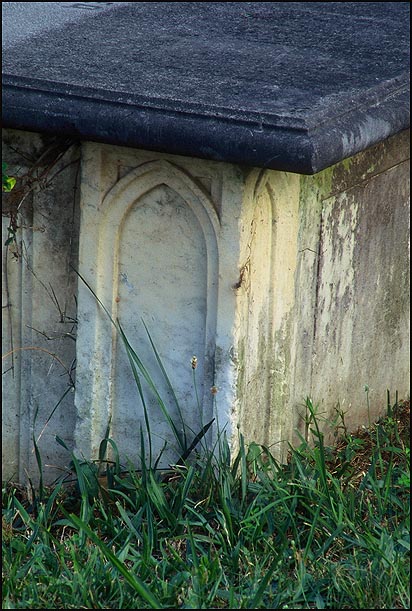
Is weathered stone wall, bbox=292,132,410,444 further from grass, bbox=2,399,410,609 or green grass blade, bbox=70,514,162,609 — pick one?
green grass blade, bbox=70,514,162,609

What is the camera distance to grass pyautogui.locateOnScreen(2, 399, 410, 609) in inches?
124

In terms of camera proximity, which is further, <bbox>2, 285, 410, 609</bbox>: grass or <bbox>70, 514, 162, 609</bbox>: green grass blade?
<bbox>2, 285, 410, 609</bbox>: grass

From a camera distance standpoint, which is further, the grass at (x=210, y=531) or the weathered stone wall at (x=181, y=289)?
the weathered stone wall at (x=181, y=289)

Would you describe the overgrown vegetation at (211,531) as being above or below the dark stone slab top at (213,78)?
below

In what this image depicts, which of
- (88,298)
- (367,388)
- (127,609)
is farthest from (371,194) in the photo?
(127,609)

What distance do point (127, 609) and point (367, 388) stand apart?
155 cm

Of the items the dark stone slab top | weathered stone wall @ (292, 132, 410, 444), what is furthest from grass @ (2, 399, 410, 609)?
the dark stone slab top

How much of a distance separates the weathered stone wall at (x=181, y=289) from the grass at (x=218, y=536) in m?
0.20

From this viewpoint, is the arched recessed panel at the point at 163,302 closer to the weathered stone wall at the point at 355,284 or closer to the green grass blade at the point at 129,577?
the weathered stone wall at the point at 355,284

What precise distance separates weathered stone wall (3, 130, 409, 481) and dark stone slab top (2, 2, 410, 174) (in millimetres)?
218

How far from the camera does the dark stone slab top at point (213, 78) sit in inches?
134

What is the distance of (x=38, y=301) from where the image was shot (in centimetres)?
413

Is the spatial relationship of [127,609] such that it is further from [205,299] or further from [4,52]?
[4,52]

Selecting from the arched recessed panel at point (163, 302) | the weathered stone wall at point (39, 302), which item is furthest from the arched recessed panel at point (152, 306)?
the weathered stone wall at point (39, 302)
